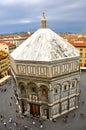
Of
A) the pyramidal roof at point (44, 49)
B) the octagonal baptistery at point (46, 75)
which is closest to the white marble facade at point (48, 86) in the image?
the octagonal baptistery at point (46, 75)

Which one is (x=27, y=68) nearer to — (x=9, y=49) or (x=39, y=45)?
(x=39, y=45)

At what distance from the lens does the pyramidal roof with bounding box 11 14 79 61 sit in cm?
3052

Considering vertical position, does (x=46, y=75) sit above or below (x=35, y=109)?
above

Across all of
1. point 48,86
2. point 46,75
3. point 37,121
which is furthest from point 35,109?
point 46,75

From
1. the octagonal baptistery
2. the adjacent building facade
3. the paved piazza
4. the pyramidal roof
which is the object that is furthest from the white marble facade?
the adjacent building facade

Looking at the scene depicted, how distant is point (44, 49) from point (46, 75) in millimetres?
4376

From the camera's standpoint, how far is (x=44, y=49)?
31172 mm

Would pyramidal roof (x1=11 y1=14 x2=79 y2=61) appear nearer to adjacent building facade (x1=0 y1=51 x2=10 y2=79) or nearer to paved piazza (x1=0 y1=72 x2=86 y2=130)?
paved piazza (x1=0 y1=72 x2=86 y2=130)

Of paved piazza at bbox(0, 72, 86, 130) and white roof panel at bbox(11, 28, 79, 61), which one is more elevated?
white roof panel at bbox(11, 28, 79, 61)

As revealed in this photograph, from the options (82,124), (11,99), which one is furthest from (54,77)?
(11,99)

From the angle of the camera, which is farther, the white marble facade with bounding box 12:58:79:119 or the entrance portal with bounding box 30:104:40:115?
the entrance portal with bounding box 30:104:40:115

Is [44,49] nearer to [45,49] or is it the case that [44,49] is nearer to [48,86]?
[45,49]

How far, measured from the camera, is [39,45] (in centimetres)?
3206

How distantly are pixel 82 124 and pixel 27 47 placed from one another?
Answer: 15964mm
